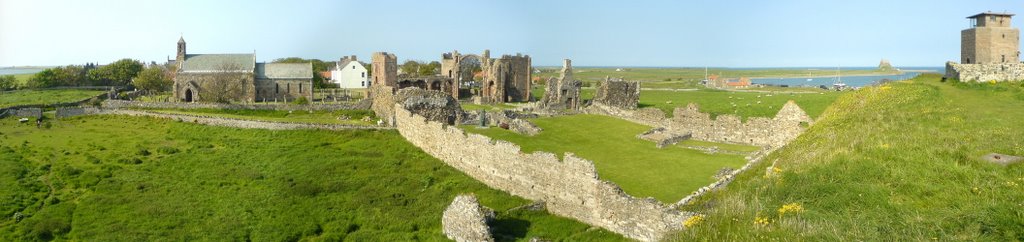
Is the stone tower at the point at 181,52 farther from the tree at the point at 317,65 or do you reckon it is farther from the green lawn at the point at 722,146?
the green lawn at the point at 722,146

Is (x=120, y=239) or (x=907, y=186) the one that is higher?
(x=907, y=186)

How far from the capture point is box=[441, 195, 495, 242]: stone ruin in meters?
16.7

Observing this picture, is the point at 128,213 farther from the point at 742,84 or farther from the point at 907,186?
the point at 742,84

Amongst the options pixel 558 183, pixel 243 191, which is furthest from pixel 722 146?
pixel 243 191

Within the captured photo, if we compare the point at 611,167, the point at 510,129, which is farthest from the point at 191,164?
the point at 611,167

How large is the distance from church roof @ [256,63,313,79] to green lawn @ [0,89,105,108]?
18.0m

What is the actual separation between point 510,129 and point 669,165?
13.0 metres

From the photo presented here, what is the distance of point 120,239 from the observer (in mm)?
18953

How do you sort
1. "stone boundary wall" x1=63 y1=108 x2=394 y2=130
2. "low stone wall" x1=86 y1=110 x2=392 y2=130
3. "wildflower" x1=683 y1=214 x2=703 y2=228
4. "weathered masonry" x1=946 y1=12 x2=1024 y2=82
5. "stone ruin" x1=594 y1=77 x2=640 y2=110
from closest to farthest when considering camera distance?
"wildflower" x1=683 y1=214 x2=703 y2=228
"weathered masonry" x1=946 y1=12 x2=1024 y2=82
"low stone wall" x1=86 y1=110 x2=392 y2=130
"stone boundary wall" x1=63 y1=108 x2=394 y2=130
"stone ruin" x1=594 y1=77 x2=640 y2=110

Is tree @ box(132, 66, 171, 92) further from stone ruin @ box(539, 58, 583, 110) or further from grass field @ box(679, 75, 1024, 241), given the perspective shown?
grass field @ box(679, 75, 1024, 241)

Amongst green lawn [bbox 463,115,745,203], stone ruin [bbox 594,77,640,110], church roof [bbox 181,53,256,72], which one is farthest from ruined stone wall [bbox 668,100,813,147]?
church roof [bbox 181,53,256,72]

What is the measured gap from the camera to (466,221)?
17219 mm

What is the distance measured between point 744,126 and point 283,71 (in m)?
56.2

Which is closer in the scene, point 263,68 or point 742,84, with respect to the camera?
point 263,68
